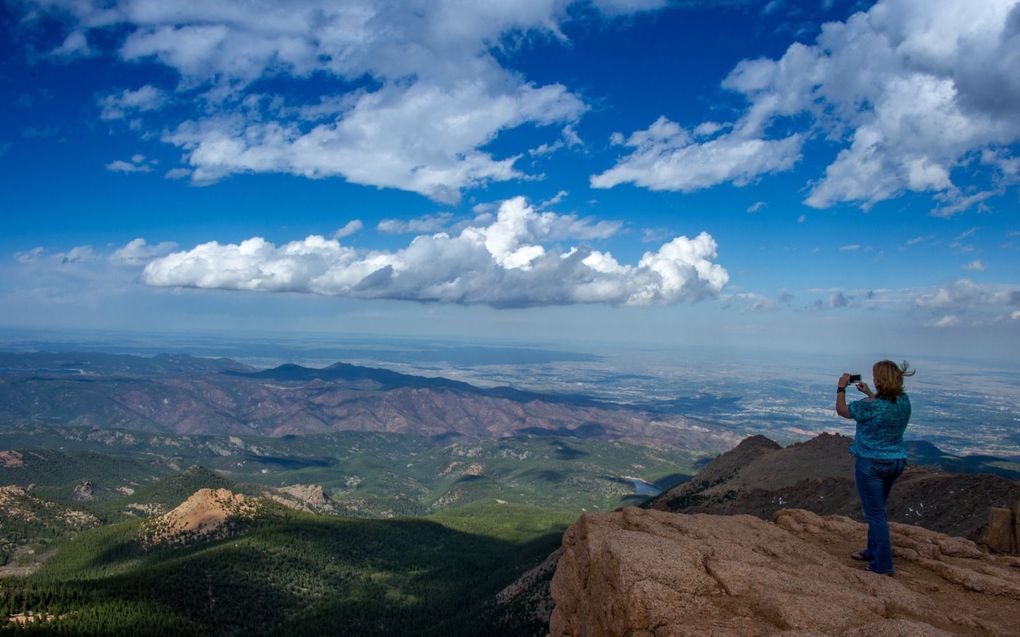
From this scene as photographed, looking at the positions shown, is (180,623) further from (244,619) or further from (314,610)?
(314,610)

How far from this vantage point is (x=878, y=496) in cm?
1515

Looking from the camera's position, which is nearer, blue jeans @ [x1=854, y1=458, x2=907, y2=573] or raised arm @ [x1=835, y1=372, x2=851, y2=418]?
raised arm @ [x1=835, y1=372, x2=851, y2=418]

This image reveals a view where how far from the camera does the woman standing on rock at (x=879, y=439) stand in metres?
14.6

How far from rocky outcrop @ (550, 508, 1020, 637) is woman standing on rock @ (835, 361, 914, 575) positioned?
1310 millimetres

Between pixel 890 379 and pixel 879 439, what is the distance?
1.70 metres

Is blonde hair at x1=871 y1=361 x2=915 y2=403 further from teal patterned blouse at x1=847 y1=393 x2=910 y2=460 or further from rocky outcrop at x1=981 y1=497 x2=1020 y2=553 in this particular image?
rocky outcrop at x1=981 y1=497 x2=1020 y2=553

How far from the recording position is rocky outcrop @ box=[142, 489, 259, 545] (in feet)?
518

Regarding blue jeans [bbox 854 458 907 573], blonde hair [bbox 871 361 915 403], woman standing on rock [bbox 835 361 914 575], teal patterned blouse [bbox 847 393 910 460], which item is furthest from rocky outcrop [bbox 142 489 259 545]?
blonde hair [bbox 871 361 915 403]

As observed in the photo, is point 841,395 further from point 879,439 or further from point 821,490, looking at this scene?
point 821,490

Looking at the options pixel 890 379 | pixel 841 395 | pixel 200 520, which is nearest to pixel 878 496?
pixel 841 395

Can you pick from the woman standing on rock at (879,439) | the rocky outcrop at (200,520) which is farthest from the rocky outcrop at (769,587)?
the rocky outcrop at (200,520)

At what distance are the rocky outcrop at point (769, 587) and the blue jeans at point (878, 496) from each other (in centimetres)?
69

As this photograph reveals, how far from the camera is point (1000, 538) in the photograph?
21672 mm

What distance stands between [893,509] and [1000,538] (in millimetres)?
36907
